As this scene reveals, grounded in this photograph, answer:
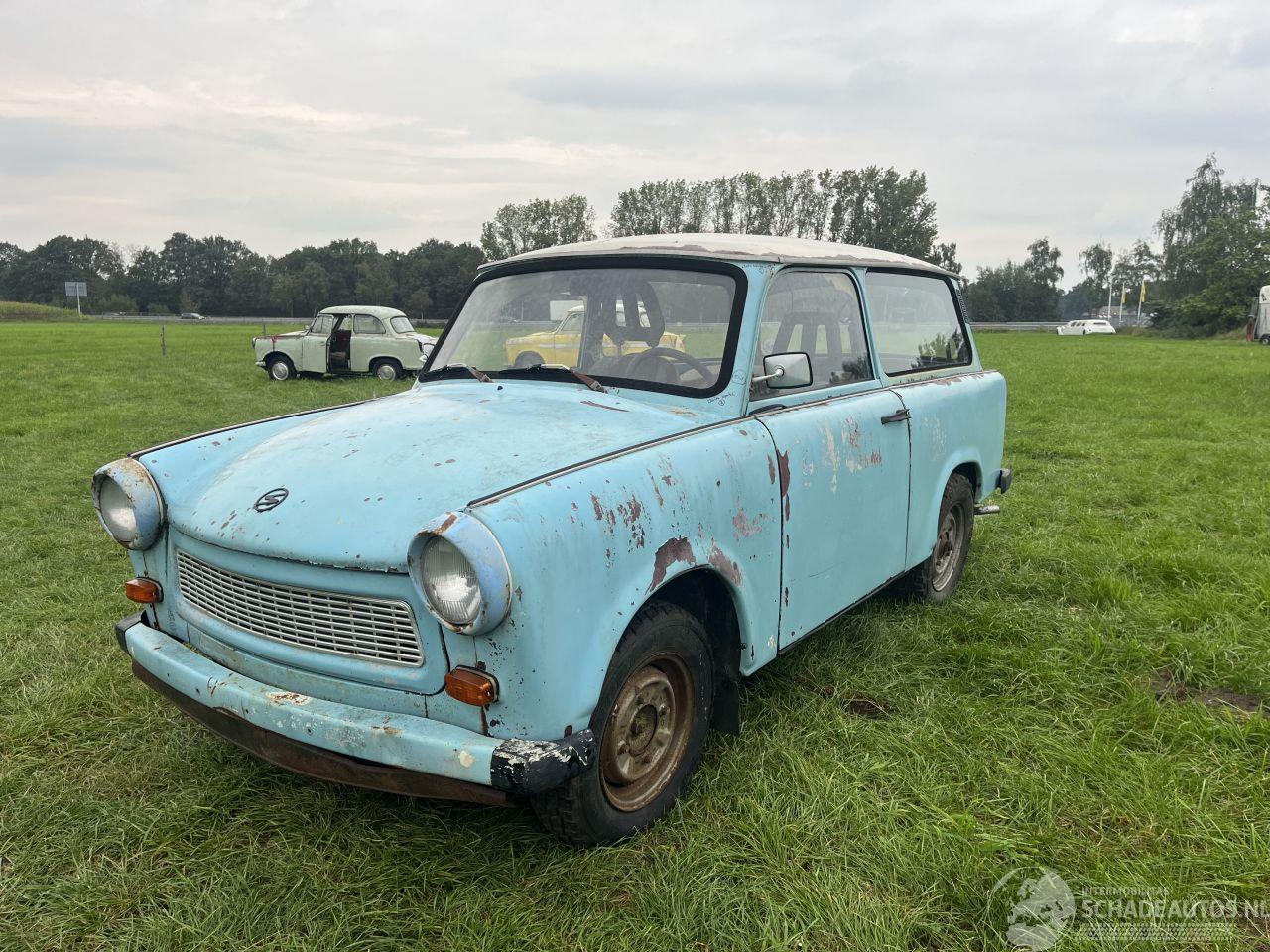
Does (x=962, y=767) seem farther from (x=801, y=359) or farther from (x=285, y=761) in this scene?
(x=285, y=761)

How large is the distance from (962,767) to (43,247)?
110857 millimetres

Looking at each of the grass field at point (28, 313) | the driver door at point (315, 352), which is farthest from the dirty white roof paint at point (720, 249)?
the grass field at point (28, 313)

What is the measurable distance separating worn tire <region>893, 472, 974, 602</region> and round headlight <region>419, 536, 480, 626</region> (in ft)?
8.62

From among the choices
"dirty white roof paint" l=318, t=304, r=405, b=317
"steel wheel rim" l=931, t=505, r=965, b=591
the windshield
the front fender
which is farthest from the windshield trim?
"dirty white roof paint" l=318, t=304, r=405, b=317

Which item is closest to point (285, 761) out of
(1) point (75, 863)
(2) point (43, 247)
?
(1) point (75, 863)

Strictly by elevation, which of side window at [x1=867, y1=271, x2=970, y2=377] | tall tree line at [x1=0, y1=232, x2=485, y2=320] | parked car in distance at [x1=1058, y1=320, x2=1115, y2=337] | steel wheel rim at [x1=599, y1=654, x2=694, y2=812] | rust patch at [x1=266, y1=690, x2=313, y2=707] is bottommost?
steel wheel rim at [x1=599, y1=654, x2=694, y2=812]

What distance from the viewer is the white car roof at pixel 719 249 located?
3.16 meters

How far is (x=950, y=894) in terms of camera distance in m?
2.28

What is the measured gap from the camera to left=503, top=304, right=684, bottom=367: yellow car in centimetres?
320

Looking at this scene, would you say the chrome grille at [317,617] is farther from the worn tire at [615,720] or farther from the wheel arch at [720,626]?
the wheel arch at [720,626]

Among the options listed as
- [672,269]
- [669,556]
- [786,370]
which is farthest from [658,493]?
[672,269]

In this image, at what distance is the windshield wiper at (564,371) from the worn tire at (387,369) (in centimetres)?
1466

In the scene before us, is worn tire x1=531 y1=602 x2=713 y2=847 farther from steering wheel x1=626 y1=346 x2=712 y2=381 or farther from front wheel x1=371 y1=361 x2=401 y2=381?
front wheel x1=371 y1=361 x2=401 y2=381

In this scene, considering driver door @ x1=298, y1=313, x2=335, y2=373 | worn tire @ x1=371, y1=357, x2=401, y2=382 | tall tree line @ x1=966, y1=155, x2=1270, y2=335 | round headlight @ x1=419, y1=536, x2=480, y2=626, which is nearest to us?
round headlight @ x1=419, y1=536, x2=480, y2=626
